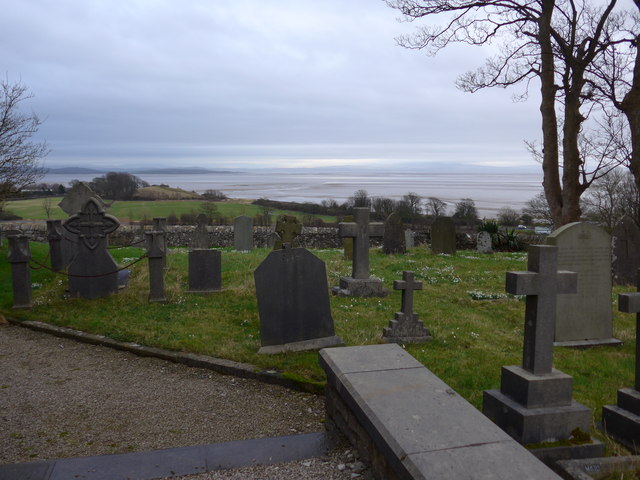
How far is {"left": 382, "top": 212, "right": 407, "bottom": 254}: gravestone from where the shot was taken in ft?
55.2

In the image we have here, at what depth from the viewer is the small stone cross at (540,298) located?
13.8 feet

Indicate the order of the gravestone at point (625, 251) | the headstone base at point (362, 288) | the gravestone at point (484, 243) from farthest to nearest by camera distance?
1. the gravestone at point (484, 243)
2. the gravestone at point (625, 251)
3. the headstone base at point (362, 288)

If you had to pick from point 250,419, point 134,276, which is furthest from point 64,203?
point 250,419

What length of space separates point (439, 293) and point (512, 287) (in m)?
6.53

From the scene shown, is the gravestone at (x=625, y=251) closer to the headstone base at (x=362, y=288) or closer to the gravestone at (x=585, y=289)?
the gravestone at (x=585, y=289)

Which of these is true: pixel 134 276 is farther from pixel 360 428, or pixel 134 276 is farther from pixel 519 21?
pixel 519 21

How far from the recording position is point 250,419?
5.05m

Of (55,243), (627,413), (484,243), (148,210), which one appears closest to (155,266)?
(55,243)

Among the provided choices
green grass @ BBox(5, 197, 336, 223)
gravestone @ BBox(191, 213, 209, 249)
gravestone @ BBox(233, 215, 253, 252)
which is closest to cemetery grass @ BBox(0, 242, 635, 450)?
gravestone @ BBox(191, 213, 209, 249)

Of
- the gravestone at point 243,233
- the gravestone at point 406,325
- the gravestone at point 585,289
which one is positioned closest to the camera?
the gravestone at point 406,325

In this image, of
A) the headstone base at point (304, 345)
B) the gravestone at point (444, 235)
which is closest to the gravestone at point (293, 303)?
the headstone base at point (304, 345)

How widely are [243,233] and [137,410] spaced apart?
14.5 meters

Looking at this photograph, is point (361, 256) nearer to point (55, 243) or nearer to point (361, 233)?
point (361, 233)

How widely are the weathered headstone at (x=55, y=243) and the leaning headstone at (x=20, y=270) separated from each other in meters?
3.30
